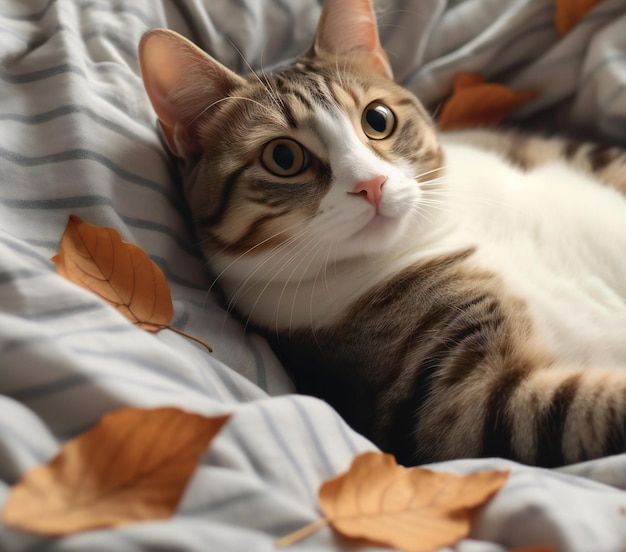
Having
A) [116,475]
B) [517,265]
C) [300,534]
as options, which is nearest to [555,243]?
[517,265]

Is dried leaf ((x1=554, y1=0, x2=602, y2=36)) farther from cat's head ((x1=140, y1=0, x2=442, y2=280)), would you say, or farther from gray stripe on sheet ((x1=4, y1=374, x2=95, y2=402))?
gray stripe on sheet ((x1=4, y1=374, x2=95, y2=402))

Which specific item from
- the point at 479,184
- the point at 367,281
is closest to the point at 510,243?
the point at 479,184

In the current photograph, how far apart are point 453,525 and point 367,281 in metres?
0.47

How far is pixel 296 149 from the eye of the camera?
1.02 meters

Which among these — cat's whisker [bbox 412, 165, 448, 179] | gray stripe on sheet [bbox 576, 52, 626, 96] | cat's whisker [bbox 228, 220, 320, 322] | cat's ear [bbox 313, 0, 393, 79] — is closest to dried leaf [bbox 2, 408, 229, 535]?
cat's whisker [bbox 228, 220, 320, 322]

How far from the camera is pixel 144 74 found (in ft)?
3.48

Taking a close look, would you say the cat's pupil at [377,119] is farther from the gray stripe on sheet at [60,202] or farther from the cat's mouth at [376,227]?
the gray stripe on sheet at [60,202]

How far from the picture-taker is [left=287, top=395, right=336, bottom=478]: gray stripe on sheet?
0.73m

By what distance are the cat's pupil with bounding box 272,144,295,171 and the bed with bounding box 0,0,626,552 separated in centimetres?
22

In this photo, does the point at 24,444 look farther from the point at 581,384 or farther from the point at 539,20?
the point at 539,20

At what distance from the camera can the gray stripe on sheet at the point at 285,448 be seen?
2.26 ft

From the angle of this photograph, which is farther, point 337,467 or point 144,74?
point 144,74

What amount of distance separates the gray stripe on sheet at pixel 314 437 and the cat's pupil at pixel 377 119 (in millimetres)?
542

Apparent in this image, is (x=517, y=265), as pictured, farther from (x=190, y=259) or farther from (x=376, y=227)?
(x=190, y=259)
